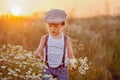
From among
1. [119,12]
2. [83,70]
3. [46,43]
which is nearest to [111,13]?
[119,12]

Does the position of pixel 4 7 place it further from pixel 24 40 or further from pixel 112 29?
pixel 112 29

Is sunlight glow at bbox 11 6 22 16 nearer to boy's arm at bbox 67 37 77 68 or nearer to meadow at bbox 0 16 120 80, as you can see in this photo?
meadow at bbox 0 16 120 80

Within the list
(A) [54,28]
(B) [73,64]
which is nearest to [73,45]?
(B) [73,64]

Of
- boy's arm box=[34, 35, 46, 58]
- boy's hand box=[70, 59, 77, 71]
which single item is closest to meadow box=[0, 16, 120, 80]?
boy's arm box=[34, 35, 46, 58]

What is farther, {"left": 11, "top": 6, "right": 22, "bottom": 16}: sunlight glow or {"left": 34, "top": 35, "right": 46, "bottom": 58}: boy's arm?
{"left": 11, "top": 6, "right": 22, "bottom": 16}: sunlight glow

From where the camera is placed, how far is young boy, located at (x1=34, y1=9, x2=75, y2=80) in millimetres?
3281

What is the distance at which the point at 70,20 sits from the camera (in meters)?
4.09

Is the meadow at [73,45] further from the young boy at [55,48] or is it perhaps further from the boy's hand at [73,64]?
the boy's hand at [73,64]

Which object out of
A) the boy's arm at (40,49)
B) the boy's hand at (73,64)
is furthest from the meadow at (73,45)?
the boy's hand at (73,64)

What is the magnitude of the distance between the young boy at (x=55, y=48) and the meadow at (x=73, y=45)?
66 mm

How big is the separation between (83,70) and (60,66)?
0.44m

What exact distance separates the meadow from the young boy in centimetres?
7

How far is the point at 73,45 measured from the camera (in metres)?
3.84

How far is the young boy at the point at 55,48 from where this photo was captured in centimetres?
328
